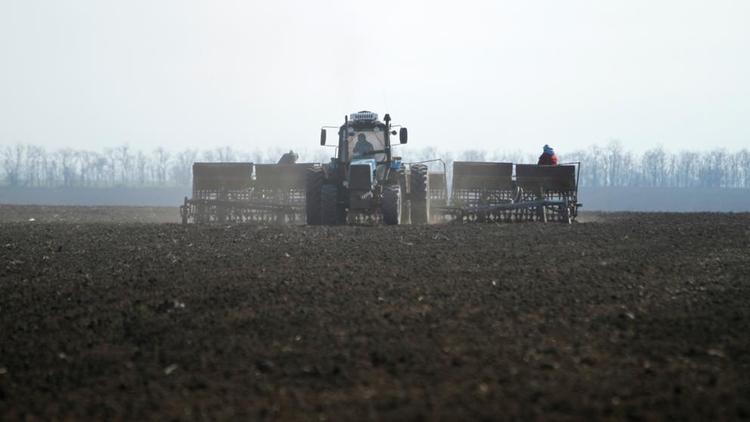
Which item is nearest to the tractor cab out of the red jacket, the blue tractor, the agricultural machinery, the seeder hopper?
the blue tractor

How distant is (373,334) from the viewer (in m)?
8.95

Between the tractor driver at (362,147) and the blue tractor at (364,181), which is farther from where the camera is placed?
the tractor driver at (362,147)

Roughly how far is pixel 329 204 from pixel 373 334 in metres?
15.4

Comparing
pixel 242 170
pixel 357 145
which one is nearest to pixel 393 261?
pixel 357 145

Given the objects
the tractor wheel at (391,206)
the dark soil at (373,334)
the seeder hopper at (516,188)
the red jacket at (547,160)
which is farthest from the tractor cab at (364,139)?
the dark soil at (373,334)

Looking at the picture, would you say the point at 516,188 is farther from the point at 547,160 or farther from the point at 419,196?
the point at 419,196

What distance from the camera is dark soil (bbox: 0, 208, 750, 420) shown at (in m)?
6.71

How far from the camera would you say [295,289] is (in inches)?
458

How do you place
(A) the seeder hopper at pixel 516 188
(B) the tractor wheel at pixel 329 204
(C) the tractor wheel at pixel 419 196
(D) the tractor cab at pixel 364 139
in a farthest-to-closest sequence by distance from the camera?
(A) the seeder hopper at pixel 516 188
(C) the tractor wheel at pixel 419 196
(D) the tractor cab at pixel 364 139
(B) the tractor wheel at pixel 329 204

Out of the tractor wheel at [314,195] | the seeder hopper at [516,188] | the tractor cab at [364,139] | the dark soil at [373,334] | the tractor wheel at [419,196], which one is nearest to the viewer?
the dark soil at [373,334]

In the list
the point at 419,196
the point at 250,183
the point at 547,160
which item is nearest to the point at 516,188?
the point at 547,160

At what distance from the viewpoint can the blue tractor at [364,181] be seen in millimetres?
23828

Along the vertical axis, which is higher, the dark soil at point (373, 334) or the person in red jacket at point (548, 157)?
the person in red jacket at point (548, 157)

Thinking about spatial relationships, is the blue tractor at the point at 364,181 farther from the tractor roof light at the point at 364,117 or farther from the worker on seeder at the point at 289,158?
the worker on seeder at the point at 289,158
